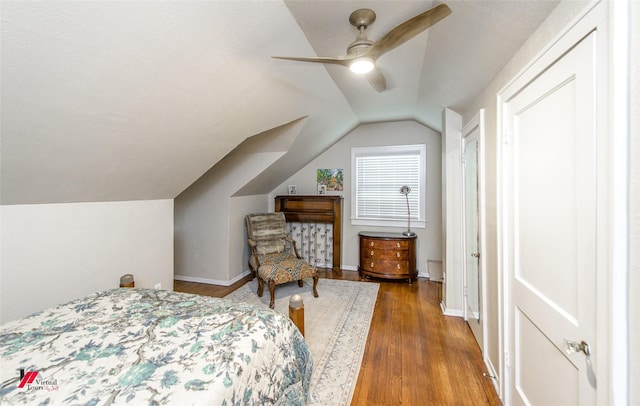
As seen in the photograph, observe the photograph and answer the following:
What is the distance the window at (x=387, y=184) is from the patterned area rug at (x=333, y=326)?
1220 millimetres

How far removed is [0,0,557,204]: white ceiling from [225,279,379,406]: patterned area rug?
2.00m

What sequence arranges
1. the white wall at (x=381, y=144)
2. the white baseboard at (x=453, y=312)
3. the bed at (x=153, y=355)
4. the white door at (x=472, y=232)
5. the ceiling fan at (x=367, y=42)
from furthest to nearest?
the white wall at (x=381, y=144) → the white baseboard at (x=453, y=312) → the white door at (x=472, y=232) → the ceiling fan at (x=367, y=42) → the bed at (x=153, y=355)

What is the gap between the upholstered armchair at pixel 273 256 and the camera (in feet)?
10.7

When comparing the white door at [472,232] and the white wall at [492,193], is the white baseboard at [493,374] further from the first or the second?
the white door at [472,232]

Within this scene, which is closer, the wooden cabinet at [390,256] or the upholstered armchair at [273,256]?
the upholstered armchair at [273,256]

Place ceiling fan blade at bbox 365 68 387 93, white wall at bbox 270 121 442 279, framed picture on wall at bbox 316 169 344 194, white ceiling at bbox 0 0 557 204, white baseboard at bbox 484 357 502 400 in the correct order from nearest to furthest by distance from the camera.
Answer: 1. white ceiling at bbox 0 0 557 204
2. white baseboard at bbox 484 357 502 400
3. ceiling fan blade at bbox 365 68 387 93
4. white wall at bbox 270 121 442 279
5. framed picture on wall at bbox 316 169 344 194

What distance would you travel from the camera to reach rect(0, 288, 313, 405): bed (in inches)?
35.5

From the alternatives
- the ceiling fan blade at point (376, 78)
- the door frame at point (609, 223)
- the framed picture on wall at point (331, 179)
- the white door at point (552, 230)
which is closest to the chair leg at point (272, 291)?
the framed picture on wall at point (331, 179)

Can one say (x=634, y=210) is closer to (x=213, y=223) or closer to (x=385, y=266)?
(x=385, y=266)

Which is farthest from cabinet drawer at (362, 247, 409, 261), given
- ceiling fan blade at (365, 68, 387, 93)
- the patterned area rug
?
ceiling fan blade at (365, 68, 387, 93)

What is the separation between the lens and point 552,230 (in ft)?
3.85

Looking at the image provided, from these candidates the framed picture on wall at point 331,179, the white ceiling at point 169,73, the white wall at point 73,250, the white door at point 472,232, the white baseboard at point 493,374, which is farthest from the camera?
the framed picture on wall at point 331,179

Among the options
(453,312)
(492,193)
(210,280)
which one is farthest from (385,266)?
(210,280)

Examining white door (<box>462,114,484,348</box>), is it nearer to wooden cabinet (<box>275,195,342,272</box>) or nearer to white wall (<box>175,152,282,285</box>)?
wooden cabinet (<box>275,195,342,272</box>)
